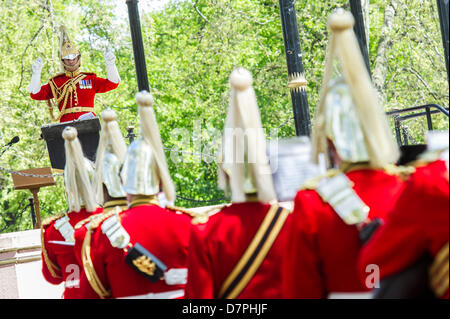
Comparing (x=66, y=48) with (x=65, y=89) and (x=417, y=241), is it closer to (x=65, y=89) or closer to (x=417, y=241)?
(x=65, y=89)

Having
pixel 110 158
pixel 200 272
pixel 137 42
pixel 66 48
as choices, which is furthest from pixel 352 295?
pixel 66 48

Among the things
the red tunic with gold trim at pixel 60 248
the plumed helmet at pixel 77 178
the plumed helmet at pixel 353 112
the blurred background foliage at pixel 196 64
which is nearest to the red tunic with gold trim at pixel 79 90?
the red tunic with gold trim at pixel 60 248

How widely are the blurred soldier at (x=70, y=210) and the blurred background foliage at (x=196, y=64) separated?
12886 millimetres

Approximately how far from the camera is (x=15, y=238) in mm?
7801

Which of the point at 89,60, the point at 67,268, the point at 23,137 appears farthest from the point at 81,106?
the point at 89,60

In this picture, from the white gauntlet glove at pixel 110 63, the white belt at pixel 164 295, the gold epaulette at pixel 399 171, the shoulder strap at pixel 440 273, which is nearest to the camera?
the shoulder strap at pixel 440 273

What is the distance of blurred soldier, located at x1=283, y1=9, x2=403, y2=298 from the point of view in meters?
2.56

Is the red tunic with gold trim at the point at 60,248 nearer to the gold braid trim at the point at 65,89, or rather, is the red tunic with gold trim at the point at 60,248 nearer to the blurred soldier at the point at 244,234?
the blurred soldier at the point at 244,234

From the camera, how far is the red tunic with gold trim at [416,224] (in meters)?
2.22

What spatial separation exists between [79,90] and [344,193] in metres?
6.83

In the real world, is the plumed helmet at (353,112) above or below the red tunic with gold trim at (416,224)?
above

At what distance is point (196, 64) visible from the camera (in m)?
21.2

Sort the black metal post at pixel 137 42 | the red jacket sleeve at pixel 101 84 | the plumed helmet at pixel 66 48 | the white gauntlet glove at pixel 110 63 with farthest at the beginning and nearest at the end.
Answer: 1. the red jacket sleeve at pixel 101 84
2. the plumed helmet at pixel 66 48
3. the white gauntlet glove at pixel 110 63
4. the black metal post at pixel 137 42

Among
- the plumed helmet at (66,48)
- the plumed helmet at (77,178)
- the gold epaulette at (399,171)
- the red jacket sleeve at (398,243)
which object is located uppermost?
the plumed helmet at (66,48)
